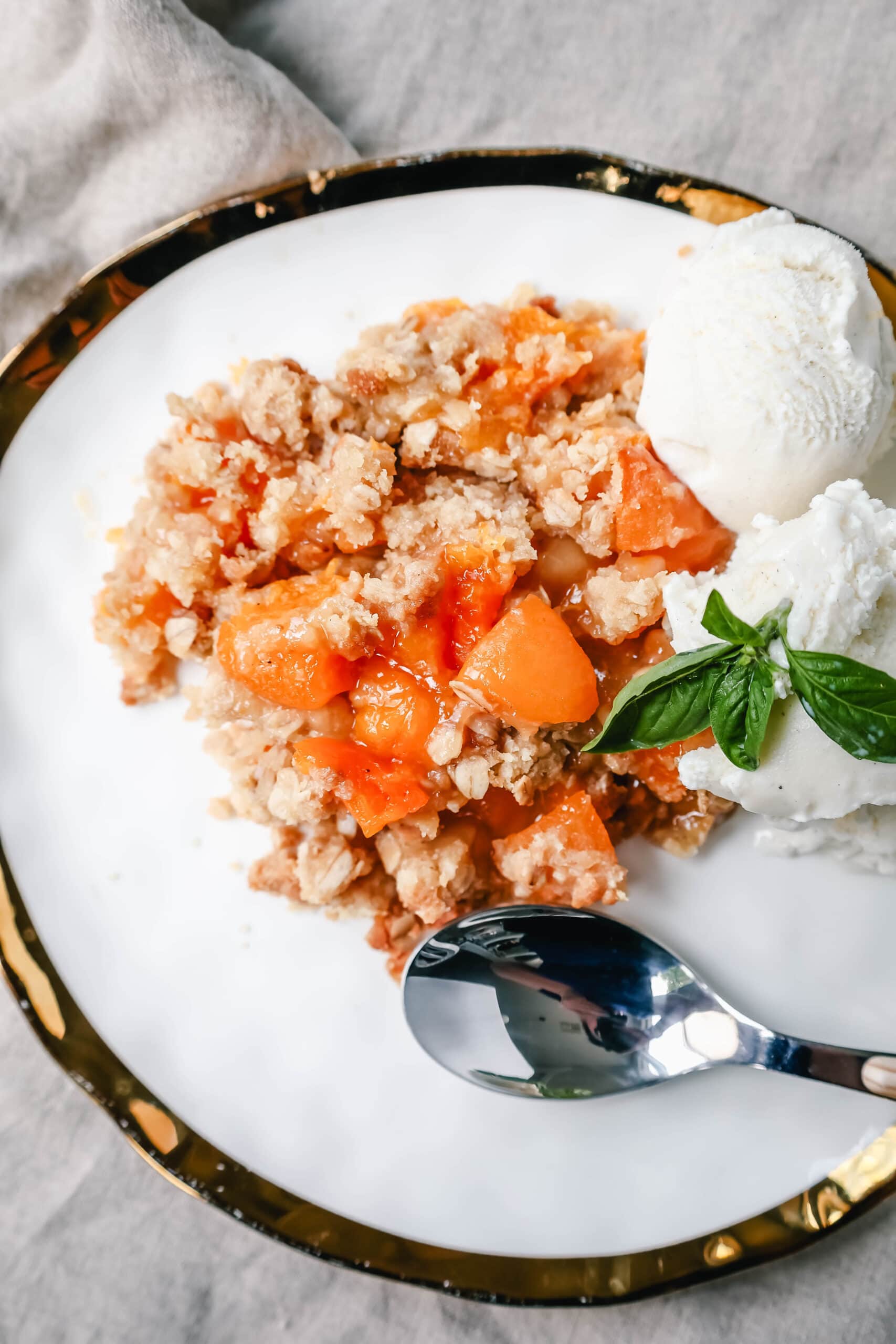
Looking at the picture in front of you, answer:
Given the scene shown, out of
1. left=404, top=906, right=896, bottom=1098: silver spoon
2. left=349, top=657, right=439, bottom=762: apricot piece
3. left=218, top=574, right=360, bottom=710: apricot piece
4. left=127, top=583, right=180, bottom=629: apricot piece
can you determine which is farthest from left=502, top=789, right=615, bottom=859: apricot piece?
left=127, top=583, right=180, bottom=629: apricot piece

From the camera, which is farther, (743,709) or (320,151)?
(320,151)

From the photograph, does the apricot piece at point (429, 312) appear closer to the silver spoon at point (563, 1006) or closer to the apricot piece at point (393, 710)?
the apricot piece at point (393, 710)

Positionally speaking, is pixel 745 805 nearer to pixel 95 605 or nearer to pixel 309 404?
pixel 309 404

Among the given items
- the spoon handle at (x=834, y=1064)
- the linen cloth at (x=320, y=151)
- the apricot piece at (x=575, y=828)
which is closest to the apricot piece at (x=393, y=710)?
the apricot piece at (x=575, y=828)

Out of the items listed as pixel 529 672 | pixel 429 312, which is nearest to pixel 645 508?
pixel 529 672

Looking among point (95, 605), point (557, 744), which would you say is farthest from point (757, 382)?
point (95, 605)

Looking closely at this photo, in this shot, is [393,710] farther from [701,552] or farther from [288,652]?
[701,552]

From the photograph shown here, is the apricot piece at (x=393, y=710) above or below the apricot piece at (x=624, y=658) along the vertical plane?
below
